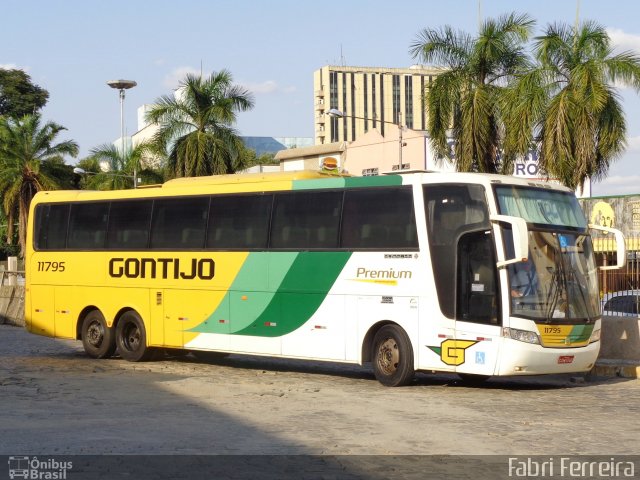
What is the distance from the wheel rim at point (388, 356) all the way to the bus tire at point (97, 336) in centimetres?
724

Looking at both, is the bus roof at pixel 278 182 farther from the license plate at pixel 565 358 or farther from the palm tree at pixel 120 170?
the palm tree at pixel 120 170

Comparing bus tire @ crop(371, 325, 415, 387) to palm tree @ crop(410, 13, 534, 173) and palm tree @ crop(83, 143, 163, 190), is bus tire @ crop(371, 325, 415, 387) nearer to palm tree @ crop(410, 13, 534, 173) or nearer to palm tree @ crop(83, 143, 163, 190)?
palm tree @ crop(410, 13, 534, 173)

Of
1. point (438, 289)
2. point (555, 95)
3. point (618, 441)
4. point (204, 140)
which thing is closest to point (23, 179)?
point (204, 140)

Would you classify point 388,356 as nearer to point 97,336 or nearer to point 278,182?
point 278,182

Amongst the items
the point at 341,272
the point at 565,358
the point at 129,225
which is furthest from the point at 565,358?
the point at 129,225

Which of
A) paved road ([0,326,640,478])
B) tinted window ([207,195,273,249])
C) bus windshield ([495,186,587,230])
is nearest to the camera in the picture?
paved road ([0,326,640,478])

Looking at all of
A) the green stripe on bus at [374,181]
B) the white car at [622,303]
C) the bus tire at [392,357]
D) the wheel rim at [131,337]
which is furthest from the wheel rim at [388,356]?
the wheel rim at [131,337]

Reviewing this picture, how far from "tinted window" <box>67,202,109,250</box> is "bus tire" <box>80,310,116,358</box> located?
Result: 1.47 meters

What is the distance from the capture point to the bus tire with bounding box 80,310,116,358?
2359 cm

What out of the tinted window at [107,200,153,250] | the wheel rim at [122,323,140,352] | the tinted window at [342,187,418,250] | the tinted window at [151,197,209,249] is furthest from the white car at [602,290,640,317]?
the wheel rim at [122,323,140,352]

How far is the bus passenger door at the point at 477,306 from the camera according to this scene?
17.1m

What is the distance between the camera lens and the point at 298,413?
46.6 ft

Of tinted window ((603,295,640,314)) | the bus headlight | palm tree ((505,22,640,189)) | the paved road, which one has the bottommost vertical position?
the paved road

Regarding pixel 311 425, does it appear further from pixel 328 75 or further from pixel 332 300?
pixel 328 75
